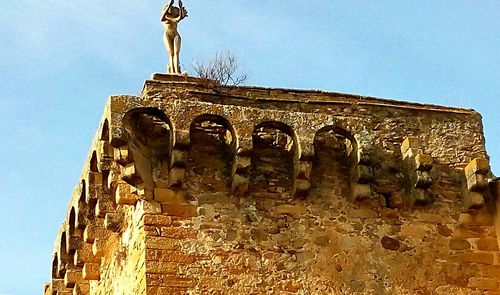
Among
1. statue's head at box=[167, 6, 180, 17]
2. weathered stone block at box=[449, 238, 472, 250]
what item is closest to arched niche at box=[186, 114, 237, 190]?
statue's head at box=[167, 6, 180, 17]

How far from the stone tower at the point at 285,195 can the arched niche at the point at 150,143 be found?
11 mm

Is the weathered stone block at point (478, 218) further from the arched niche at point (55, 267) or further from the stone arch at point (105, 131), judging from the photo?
the arched niche at point (55, 267)

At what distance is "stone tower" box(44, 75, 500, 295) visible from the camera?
31.8ft

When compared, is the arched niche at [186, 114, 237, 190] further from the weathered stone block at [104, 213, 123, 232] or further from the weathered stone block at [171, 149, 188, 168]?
the weathered stone block at [104, 213, 123, 232]

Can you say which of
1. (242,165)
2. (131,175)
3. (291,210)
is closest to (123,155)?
(131,175)

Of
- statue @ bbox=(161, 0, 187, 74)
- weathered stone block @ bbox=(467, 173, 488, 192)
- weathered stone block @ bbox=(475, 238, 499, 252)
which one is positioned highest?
statue @ bbox=(161, 0, 187, 74)

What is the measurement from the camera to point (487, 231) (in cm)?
1046

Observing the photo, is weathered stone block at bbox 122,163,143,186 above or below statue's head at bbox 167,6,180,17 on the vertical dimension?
below

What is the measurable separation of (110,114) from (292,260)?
1.92 metres

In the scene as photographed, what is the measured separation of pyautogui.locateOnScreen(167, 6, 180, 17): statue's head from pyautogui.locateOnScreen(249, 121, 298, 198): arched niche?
1876 millimetres

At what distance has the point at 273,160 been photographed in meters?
10.2

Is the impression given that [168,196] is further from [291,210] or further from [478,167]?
[478,167]

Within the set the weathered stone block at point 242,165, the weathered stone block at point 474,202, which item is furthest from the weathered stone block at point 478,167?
the weathered stone block at point 242,165

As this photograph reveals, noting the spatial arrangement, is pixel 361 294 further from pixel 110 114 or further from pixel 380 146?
pixel 110 114
